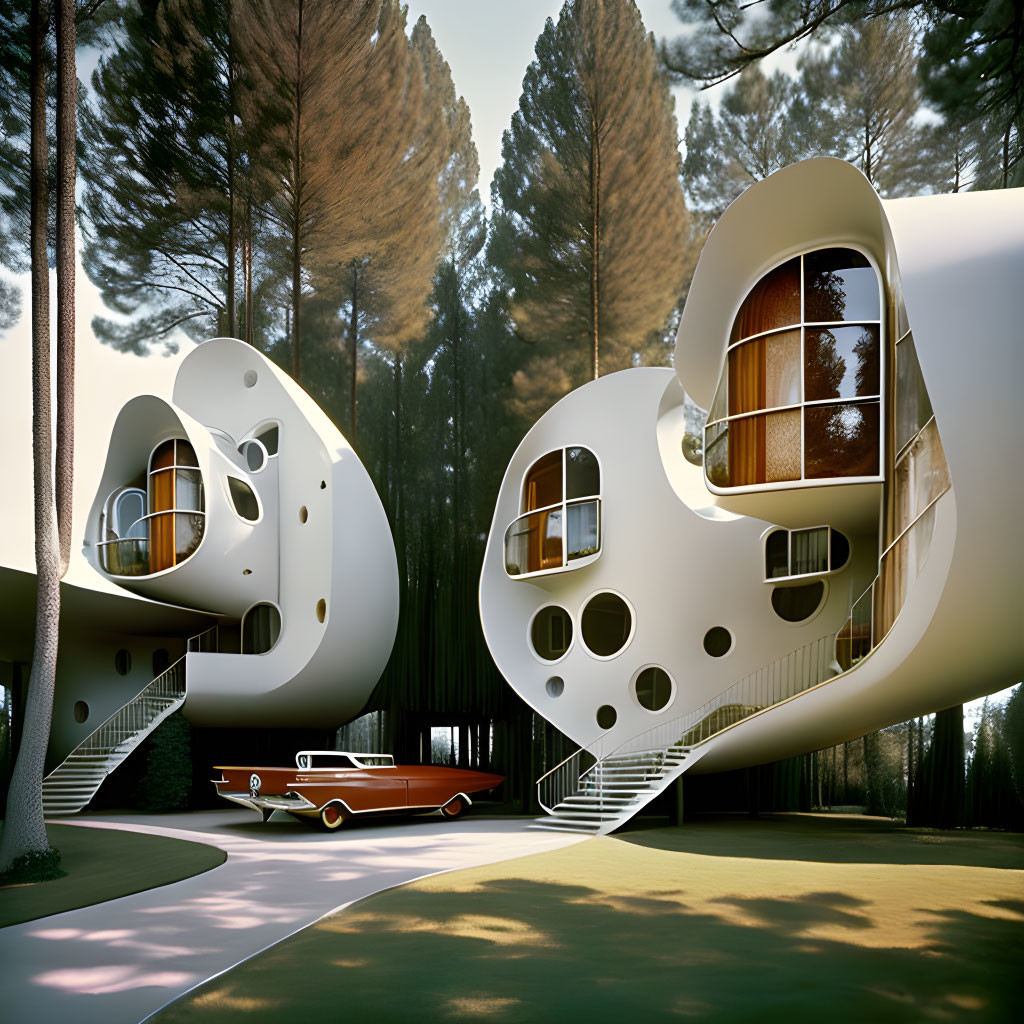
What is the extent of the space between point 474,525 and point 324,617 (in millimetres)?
5536

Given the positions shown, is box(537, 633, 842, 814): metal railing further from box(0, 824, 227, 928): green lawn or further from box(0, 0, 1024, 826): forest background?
box(0, 824, 227, 928): green lawn

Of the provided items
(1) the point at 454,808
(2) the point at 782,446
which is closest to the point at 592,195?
(2) the point at 782,446

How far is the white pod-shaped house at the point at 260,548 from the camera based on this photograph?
21.7m

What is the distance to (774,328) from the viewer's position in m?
14.3

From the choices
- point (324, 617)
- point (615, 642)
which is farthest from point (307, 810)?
point (615, 642)

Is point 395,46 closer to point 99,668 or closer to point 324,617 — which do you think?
point 324,617

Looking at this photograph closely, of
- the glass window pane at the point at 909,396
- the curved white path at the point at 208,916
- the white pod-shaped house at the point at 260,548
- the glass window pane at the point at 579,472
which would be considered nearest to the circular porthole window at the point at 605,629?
the glass window pane at the point at 579,472

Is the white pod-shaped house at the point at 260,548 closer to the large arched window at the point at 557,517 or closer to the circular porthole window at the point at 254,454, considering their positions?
the circular porthole window at the point at 254,454

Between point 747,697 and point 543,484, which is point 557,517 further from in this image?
point 747,697

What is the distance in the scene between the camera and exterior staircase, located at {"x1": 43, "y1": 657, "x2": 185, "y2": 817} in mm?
19875

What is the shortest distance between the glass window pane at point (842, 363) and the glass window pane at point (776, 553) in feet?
13.5

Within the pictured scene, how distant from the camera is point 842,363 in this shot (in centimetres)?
1356

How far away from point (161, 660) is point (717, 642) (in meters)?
13.3

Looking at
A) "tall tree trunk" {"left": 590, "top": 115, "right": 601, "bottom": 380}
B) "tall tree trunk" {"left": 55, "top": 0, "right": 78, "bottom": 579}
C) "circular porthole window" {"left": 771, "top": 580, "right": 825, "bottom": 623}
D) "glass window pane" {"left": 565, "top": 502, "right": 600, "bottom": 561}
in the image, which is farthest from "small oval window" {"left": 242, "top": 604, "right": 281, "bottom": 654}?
"circular porthole window" {"left": 771, "top": 580, "right": 825, "bottom": 623}
